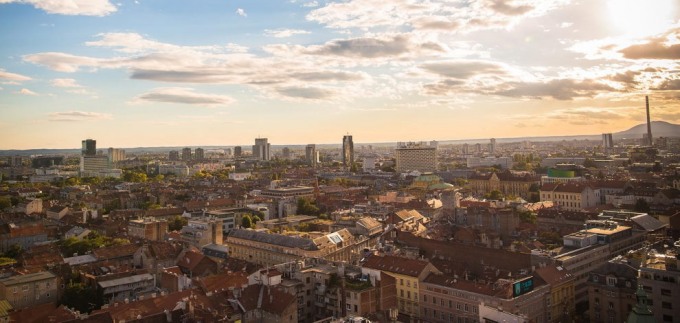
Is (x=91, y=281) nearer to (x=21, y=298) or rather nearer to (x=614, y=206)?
(x=21, y=298)

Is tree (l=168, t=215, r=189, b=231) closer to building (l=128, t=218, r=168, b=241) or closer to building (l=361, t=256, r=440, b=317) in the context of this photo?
building (l=128, t=218, r=168, b=241)

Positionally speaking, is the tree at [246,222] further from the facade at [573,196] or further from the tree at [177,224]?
the facade at [573,196]

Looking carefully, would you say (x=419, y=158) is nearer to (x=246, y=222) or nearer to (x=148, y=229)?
(x=246, y=222)

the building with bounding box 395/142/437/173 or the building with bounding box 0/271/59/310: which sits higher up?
the building with bounding box 395/142/437/173

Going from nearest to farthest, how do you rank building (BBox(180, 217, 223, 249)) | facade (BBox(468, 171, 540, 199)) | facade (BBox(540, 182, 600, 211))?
building (BBox(180, 217, 223, 249)), facade (BBox(540, 182, 600, 211)), facade (BBox(468, 171, 540, 199))

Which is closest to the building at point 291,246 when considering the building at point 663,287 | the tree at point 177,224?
the tree at point 177,224

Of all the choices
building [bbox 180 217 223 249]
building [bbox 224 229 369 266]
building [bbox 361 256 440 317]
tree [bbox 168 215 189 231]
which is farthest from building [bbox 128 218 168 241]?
building [bbox 361 256 440 317]
